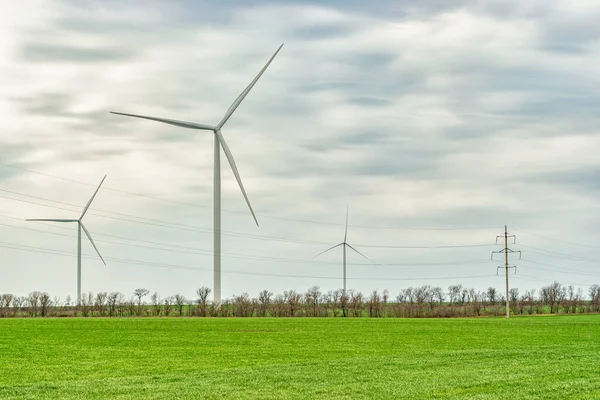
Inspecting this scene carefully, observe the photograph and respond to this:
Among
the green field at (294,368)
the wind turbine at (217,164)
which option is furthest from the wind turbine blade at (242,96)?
the green field at (294,368)

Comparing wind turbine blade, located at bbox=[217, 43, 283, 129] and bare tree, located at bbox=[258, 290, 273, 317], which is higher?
wind turbine blade, located at bbox=[217, 43, 283, 129]

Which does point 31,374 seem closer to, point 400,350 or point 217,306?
point 400,350

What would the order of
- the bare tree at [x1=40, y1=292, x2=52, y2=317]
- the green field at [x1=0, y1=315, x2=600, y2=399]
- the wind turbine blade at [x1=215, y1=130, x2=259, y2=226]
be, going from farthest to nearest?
the bare tree at [x1=40, y1=292, x2=52, y2=317] → the wind turbine blade at [x1=215, y1=130, x2=259, y2=226] → the green field at [x1=0, y1=315, x2=600, y2=399]

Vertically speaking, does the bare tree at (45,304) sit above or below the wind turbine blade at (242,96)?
below

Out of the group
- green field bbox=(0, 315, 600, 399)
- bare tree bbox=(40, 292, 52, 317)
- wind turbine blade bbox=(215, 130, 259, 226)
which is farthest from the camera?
bare tree bbox=(40, 292, 52, 317)

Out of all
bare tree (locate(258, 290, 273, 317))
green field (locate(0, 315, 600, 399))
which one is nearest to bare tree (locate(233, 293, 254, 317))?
bare tree (locate(258, 290, 273, 317))

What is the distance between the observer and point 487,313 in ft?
395

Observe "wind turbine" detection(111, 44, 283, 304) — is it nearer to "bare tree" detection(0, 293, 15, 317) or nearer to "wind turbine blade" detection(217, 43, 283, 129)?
"wind turbine blade" detection(217, 43, 283, 129)

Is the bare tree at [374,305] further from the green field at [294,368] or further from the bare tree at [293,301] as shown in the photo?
the green field at [294,368]

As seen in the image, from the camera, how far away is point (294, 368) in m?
27.3

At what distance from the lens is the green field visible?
20.8 m

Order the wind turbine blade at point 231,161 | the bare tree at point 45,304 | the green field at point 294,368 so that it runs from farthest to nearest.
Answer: the bare tree at point 45,304, the wind turbine blade at point 231,161, the green field at point 294,368

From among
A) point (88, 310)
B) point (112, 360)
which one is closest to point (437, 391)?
point (112, 360)

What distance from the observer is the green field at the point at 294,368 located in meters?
20.8
